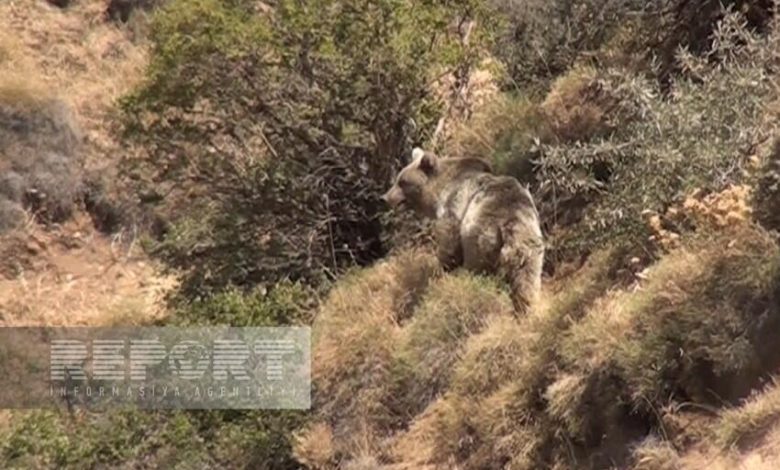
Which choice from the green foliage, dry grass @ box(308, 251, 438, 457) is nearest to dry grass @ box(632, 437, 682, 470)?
dry grass @ box(308, 251, 438, 457)

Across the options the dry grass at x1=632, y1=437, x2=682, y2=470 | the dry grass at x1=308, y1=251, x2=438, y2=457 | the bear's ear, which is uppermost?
the dry grass at x1=632, y1=437, x2=682, y2=470

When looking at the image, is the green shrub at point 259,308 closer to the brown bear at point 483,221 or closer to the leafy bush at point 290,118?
the leafy bush at point 290,118

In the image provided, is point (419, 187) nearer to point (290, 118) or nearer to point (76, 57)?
point (290, 118)

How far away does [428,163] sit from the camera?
8.59 metres

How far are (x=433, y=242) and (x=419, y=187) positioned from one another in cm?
76

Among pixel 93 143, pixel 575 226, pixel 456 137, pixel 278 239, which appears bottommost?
pixel 93 143

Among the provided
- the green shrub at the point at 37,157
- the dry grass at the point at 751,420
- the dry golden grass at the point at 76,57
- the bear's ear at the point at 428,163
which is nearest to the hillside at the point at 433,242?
the dry grass at the point at 751,420

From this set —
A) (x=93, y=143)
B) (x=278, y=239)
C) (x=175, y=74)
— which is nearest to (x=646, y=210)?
(x=278, y=239)

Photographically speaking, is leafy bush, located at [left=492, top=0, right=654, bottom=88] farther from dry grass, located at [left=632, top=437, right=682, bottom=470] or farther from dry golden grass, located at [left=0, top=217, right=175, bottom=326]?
dry grass, located at [left=632, top=437, right=682, bottom=470]

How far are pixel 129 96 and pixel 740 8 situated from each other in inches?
234

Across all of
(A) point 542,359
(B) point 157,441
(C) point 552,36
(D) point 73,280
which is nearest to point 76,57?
(D) point 73,280

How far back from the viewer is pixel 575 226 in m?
8.40

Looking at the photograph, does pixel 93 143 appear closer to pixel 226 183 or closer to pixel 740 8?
pixel 226 183

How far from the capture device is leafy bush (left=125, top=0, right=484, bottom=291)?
33.6 feet
